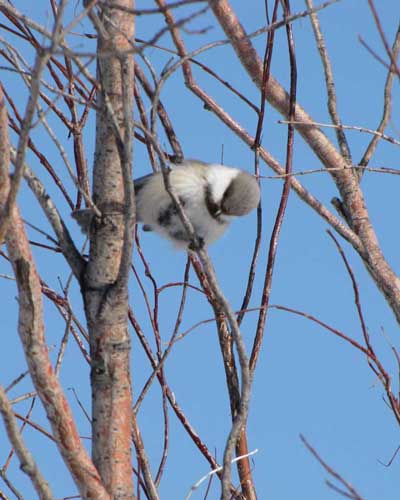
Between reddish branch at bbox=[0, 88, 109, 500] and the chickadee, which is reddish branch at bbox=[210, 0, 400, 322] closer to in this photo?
the chickadee

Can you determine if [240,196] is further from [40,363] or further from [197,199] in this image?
[40,363]

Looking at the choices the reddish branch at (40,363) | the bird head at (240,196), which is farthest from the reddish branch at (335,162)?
the reddish branch at (40,363)

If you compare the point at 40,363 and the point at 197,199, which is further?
the point at 197,199

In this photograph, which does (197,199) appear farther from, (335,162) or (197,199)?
(335,162)

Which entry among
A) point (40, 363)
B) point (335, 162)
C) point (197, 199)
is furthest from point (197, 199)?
point (40, 363)

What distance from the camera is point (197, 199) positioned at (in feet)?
8.36

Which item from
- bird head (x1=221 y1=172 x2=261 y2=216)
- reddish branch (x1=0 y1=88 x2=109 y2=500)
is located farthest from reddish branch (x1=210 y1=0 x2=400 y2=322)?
reddish branch (x1=0 y1=88 x2=109 y2=500)

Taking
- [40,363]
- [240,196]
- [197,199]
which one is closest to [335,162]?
[240,196]

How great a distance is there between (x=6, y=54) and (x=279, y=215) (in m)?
0.83

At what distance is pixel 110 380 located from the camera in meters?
1.73

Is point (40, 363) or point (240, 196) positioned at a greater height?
point (240, 196)

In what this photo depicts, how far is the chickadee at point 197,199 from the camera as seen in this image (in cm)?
254

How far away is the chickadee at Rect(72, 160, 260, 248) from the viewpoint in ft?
8.32

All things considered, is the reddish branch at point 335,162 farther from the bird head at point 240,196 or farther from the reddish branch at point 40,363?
the reddish branch at point 40,363
